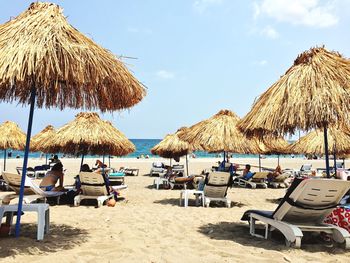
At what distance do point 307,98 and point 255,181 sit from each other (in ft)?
32.5

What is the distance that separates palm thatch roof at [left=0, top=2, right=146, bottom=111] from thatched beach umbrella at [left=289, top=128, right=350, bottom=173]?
339 inches

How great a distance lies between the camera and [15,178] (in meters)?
6.85

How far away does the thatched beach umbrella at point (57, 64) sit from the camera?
3549 millimetres

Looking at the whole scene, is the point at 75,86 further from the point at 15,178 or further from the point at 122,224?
the point at 15,178

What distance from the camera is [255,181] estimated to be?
14.0 metres

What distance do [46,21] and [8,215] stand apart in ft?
9.14

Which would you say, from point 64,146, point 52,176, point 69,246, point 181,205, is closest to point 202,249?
point 69,246

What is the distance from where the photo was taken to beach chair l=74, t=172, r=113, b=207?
8125 mm

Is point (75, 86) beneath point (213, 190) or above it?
above

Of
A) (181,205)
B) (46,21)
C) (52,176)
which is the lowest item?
(181,205)

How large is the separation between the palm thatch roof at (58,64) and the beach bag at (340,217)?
336 centimetres

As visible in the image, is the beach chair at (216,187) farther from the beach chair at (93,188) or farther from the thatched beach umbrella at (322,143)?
the thatched beach umbrella at (322,143)

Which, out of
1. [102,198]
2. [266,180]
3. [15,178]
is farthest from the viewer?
[266,180]

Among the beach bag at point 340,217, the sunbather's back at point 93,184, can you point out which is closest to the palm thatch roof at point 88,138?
the sunbather's back at point 93,184
